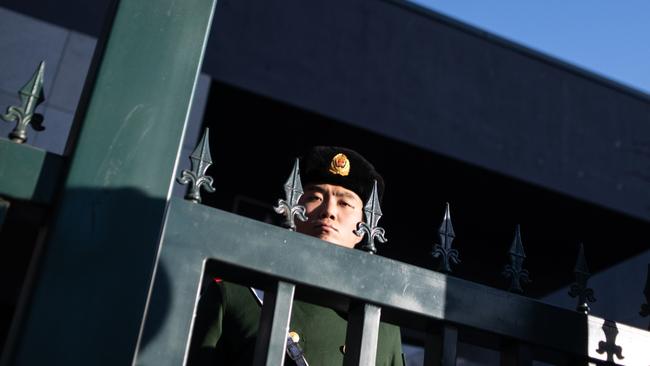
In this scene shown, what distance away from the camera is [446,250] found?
1.49 meters

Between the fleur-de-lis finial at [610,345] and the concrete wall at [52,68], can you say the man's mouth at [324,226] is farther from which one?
the concrete wall at [52,68]

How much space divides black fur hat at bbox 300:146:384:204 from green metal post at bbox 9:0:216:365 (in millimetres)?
1342

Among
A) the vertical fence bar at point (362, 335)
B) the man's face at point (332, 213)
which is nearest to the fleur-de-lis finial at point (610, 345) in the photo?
the vertical fence bar at point (362, 335)

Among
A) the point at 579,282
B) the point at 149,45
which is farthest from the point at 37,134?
the point at 579,282

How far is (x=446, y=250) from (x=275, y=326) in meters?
0.41

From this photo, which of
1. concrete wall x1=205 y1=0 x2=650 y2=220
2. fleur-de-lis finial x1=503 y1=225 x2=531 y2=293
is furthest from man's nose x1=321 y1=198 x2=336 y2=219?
concrete wall x1=205 y1=0 x2=650 y2=220

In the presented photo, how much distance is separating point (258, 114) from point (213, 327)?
4.39 meters

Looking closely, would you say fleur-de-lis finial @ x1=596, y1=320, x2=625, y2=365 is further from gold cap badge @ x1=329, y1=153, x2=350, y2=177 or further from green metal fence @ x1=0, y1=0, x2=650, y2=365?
gold cap badge @ x1=329, y1=153, x2=350, y2=177

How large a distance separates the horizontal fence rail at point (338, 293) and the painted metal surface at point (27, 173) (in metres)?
0.21

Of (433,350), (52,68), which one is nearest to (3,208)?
(433,350)

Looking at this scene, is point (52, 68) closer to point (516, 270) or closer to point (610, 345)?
point (516, 270)

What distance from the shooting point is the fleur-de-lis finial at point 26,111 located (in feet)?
4.10

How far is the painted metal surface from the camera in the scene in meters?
1.21

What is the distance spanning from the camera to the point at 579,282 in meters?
1.58
